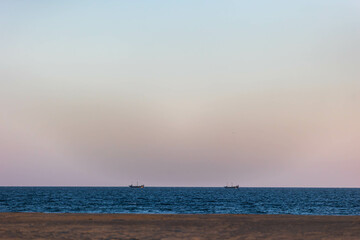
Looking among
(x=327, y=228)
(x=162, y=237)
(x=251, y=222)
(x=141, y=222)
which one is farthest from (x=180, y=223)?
(x=327, y=228)

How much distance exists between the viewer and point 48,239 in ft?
62.5

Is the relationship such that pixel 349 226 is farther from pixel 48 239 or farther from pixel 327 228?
pixel 48 239

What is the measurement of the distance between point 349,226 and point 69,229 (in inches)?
629

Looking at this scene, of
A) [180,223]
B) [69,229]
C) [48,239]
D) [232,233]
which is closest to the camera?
[48,239]

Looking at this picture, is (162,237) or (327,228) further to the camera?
(327,228)

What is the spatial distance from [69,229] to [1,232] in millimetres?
3432

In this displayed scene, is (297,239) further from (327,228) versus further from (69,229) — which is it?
(69,229)

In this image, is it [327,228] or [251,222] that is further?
[251,222]

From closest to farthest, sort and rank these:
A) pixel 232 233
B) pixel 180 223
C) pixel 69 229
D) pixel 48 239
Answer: pixel 48 239
pixel 232 233
pixel 69 229
pixel 180 223

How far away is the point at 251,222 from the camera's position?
26219 mm

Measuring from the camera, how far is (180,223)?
85.0ft

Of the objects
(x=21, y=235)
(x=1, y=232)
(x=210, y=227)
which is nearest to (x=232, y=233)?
(x=210, y=227)

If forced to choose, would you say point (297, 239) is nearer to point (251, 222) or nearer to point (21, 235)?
point (251, 222)

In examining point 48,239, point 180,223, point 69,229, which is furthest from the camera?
point 180,223
